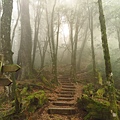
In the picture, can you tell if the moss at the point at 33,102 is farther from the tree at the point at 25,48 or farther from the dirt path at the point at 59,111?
the tree at the point at 25,48

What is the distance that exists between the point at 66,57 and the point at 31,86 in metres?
16.0

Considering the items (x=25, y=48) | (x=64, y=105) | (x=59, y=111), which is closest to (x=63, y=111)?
(x=59, y=111)

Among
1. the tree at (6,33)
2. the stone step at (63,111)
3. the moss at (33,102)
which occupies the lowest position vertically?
the stone step at (63,111)

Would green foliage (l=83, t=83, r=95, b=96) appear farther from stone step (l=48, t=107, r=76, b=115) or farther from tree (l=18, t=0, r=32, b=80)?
tree (l=18, t=0, r=32, b=80)

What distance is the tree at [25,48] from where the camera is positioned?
44.7 feet

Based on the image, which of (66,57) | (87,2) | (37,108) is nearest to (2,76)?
(37,108)

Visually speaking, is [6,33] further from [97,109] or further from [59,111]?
[97,109]

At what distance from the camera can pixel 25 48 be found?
47.9 feet

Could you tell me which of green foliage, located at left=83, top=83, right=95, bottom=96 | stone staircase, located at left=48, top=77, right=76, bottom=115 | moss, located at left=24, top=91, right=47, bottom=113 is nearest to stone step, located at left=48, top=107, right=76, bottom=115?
stone staircase, located at left=48, top=77, right=76, bottom=115

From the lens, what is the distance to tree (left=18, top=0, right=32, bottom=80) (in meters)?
13.6

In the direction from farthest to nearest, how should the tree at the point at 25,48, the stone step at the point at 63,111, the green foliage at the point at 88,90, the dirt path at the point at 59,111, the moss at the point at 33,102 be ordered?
the tree at the point at 25,48 → the green foliage at the point at 88,90 → the stone step at the point at 63,111 → the dirt path at the point at 59,111 → the moss at the point at 33,102

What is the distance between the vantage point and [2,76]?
4.23 metres

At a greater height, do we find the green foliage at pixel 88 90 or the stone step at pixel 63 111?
the green foliage at pixel 88 90

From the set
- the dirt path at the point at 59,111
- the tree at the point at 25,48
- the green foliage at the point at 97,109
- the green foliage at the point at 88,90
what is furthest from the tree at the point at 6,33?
the tree at the point at 25,48
